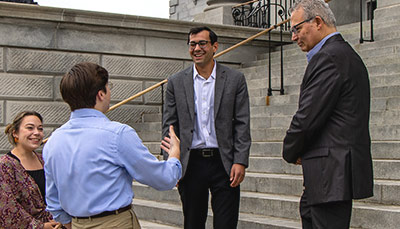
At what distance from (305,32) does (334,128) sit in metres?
0.63

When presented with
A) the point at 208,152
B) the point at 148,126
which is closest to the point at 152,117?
the point at 148,126

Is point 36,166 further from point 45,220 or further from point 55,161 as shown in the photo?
point 55,161

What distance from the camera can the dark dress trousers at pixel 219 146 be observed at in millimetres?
4980

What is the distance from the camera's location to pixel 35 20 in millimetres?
11328

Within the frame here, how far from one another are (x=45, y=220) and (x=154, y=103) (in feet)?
24.9

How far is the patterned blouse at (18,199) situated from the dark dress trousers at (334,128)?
84.6 inches

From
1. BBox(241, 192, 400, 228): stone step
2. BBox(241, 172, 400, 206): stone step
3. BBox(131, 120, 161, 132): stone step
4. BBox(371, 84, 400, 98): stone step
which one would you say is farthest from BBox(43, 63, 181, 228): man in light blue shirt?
BBox(131, 120, 161, 132): stone step

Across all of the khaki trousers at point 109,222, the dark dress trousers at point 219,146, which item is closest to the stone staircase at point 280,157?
the dark dress trousers at point 219,146

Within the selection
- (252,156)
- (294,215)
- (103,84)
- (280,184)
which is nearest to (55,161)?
(103,84)

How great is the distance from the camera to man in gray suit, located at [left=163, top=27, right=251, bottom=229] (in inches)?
196

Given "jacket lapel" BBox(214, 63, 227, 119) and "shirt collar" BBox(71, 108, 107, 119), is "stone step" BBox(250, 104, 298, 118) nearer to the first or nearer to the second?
"jacket lapel" BBox(214, 63, 227, 119)

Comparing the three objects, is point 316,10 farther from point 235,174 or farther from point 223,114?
point 235,174

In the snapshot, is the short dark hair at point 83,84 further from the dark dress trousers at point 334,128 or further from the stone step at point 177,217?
the stone step at point 177,217

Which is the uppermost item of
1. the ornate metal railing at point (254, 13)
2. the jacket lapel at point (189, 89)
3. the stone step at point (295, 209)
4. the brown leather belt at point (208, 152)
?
the ornate metal railing at point (254, 13)
